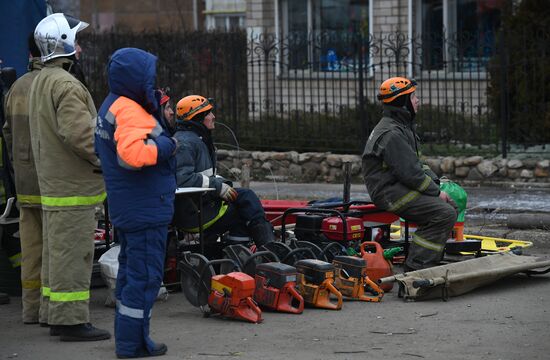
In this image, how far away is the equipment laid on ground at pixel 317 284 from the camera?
7.80 m

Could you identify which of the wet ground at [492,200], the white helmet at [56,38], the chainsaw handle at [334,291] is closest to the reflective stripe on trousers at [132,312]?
the chainsaw handle at [334,291]

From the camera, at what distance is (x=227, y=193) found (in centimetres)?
878

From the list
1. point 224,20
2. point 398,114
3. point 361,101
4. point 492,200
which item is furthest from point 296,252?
point 224,20

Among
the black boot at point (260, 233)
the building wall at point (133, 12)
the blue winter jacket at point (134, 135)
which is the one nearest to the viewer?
the blue winter jacket at point (134, 135)

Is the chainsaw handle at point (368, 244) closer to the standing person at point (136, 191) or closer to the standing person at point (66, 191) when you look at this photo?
the standing person at point (66, 191)

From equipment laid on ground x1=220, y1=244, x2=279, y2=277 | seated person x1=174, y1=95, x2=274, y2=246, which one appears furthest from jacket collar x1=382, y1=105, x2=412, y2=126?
equipment laid on ground x1=220, y1=244, x2=279, y2=277

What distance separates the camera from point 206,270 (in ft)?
25.3

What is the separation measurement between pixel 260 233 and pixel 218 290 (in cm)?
141

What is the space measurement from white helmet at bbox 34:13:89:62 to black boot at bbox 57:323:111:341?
5.73ft

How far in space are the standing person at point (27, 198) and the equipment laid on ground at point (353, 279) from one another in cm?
212

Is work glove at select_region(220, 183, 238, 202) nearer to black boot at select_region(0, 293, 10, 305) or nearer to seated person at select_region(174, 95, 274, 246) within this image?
seated person at select_region(174, 95, 274, 246)

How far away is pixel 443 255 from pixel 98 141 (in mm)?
3487

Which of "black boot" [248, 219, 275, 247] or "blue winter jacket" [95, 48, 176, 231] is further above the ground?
"blue winter jacket" [95, 48, 176, 231]

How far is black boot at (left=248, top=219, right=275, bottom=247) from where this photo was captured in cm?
890
